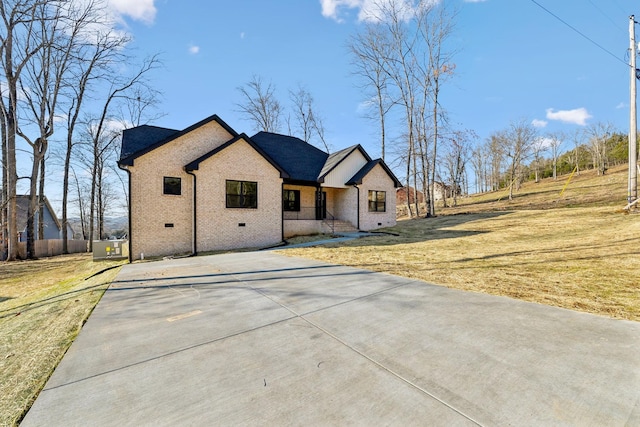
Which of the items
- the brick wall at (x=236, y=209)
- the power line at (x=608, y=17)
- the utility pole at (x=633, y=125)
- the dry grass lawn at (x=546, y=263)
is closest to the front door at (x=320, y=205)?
the brick wall at (x=236, y=209)

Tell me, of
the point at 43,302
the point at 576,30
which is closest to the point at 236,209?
the point at 43,302

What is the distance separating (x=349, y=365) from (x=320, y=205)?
1642 centimetres

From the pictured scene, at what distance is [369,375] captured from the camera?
2414 mm

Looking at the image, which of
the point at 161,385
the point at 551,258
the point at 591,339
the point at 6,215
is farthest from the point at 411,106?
the point at 6,215

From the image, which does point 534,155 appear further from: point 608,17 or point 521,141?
point 608,17

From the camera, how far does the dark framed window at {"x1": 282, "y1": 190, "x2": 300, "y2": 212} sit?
57.9 feet

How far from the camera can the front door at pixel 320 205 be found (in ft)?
61.7

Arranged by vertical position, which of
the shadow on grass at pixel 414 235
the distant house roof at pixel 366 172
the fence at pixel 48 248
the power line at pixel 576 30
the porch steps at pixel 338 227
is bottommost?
the fence at pixel 48 248

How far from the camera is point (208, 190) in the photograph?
13.0 metres

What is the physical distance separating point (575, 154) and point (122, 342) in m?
64.9

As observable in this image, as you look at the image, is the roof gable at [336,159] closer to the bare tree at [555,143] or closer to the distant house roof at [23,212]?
the distant house roof at [23,212]

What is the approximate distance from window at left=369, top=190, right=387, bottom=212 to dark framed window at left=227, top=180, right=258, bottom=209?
831 centimetres

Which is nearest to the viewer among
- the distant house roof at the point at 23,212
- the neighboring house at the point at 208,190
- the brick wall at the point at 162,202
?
the brick wall at the point at 162,202

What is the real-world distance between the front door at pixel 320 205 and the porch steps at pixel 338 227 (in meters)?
1.45
